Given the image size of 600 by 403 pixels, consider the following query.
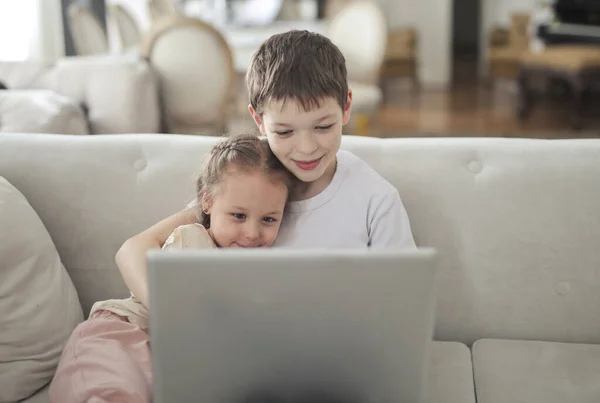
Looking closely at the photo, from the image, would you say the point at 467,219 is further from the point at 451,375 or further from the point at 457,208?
the point at 451,375

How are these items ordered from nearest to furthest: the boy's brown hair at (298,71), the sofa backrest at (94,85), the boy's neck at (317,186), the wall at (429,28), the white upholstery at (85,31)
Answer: the boy's brown hair at (298,71), the boy's neck at (317,186), the sofa backrest at (94,85), the white upholstery at (85,31), the wall at (429,28)

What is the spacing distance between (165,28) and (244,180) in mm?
1744

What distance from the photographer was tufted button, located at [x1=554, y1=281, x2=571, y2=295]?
4.71ft

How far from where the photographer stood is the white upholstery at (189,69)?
2.75 m

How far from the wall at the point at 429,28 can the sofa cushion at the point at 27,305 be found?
6.63m

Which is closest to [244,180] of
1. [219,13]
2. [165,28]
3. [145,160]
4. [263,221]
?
[263,221]

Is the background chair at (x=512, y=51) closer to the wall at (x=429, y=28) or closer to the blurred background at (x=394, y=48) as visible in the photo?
the blurred background at (x=394, y=48)

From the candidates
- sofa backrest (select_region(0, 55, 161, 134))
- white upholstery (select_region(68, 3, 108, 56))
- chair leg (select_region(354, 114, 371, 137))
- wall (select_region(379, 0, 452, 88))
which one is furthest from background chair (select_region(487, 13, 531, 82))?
sofa backrest (select_region(0, 55, 161, 134))

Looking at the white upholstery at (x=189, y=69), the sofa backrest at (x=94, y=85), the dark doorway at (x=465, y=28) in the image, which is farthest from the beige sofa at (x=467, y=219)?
the dark doorway at (x=465, y=28)

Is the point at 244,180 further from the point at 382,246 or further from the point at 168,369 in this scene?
the point at 168,369

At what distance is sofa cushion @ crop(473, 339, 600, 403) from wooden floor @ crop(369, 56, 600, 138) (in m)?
2.70

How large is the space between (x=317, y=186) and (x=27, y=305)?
2.05 ft

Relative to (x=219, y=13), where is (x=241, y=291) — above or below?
below

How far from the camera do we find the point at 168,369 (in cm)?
80
